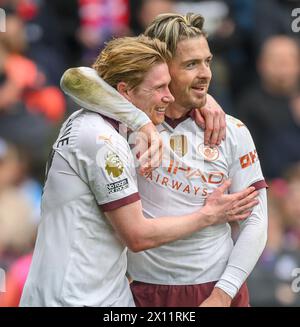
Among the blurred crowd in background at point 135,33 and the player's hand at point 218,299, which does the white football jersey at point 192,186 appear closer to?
the player's hand at point 218,299

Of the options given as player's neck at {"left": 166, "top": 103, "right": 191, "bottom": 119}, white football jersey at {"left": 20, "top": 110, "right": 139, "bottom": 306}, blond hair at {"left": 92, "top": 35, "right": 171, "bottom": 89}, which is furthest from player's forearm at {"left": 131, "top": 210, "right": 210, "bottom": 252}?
blond hair at {"left": 92, "top": 35, "right": 171, "bottom": 89}

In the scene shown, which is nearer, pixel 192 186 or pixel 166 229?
pixel 166 229

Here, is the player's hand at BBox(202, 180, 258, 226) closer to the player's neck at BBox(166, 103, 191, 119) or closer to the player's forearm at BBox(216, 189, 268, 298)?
the player's forearm at BBox(216, 189, 268, 298)

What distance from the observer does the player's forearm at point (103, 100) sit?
4.97m

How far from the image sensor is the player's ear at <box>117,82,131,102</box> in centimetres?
505

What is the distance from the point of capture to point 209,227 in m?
5.29

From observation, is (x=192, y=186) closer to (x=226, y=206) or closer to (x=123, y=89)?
(x=226, y=206)

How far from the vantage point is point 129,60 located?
499 centimetres

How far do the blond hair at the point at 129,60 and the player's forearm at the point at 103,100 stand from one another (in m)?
0.06

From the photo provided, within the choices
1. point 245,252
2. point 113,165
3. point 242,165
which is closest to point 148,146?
point 113,165

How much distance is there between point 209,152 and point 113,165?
2.13ft

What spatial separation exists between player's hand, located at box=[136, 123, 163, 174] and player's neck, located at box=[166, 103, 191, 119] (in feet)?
1.06

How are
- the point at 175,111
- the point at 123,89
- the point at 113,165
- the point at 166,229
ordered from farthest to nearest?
the point at 175,111 → the point at 123,89 → the point at 166,229 → the point at 113,165
